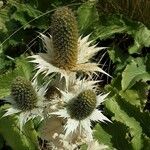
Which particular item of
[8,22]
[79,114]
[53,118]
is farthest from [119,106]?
[8,22]

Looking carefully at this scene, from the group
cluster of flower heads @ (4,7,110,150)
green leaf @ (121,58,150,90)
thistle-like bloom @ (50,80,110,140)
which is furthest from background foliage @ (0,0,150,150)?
thistle-like bloom @ (50,80,110,140)

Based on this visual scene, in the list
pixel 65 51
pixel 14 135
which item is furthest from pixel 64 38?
pixel 14 135

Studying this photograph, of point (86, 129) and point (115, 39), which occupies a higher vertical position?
point (86, 129)

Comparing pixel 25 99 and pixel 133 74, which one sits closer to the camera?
pixel 25 99

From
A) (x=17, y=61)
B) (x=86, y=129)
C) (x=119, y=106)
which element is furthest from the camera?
(x=17, y=61)

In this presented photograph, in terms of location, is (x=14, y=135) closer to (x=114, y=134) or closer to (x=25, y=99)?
(x=114, y=134)

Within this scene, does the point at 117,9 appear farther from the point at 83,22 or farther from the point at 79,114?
the point at 79,114
